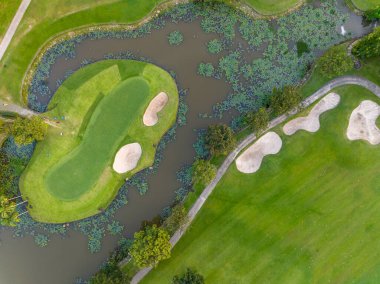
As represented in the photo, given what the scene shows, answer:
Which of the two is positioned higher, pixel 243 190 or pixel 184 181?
A: pixel 184 181

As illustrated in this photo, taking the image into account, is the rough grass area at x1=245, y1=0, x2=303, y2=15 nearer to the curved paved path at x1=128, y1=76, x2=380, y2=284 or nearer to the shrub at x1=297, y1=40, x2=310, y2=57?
the shrub at x1=297, y1=40, x2=310, y2=57

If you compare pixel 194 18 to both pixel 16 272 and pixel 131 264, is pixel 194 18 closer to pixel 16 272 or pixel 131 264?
pixel 131 264

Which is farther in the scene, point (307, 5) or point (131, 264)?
point (307, 5)

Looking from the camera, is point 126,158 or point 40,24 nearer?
point 126,158

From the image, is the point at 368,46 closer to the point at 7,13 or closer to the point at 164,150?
the point at 164,150

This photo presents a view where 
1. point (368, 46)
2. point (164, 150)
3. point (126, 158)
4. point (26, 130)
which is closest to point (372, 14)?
point (368, 46)

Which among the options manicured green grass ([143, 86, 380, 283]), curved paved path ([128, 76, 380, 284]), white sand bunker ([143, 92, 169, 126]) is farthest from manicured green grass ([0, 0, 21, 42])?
manicured green grass ([143, 86, 380, 283])

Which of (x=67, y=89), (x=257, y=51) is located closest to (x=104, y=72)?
(x=67, y=89)
